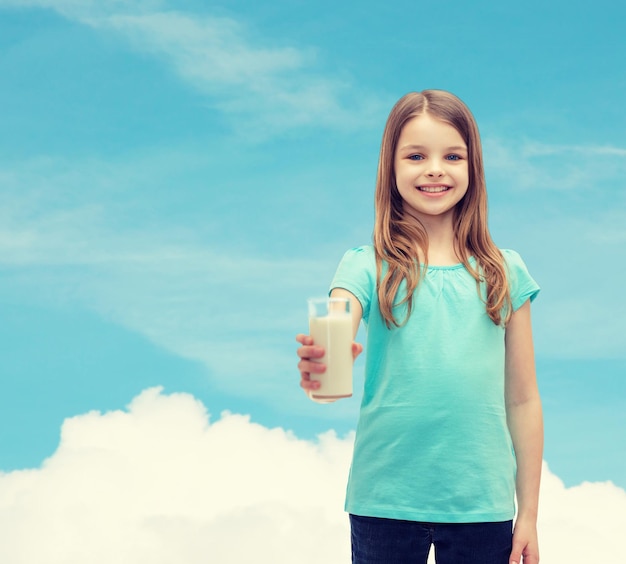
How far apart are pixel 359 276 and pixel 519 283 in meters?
0.79

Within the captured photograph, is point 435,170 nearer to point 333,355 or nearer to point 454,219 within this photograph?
point 454,219

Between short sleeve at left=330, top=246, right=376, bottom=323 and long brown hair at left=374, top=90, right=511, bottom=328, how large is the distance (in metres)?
0.05

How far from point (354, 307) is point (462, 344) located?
480 mm

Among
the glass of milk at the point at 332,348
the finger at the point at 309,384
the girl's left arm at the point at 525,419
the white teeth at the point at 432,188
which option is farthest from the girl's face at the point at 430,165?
the finger at the point at 309,384

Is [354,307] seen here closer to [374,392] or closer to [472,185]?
[374,392]

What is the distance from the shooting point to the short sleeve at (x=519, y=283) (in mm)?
3787

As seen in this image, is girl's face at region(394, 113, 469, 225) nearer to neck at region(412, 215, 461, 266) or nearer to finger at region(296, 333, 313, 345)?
neck at region(412, 215, 461, 266)

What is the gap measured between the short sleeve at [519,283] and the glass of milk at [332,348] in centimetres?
98

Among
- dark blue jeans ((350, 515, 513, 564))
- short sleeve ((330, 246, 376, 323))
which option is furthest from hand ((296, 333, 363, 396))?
dark blue jeans ((350, 515, 513, 564))

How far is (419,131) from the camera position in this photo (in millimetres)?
3748

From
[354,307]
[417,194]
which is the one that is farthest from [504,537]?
[417,194]

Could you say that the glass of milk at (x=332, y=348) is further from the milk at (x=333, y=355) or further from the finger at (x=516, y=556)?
the finger at (x=516, y=556)

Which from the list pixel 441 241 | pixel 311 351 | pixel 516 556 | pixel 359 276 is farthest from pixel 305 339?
pixel 516 556

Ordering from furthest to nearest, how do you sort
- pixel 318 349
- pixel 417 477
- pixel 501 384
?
pixel 501 384 < pixel 417 477 < pixel 318 349
